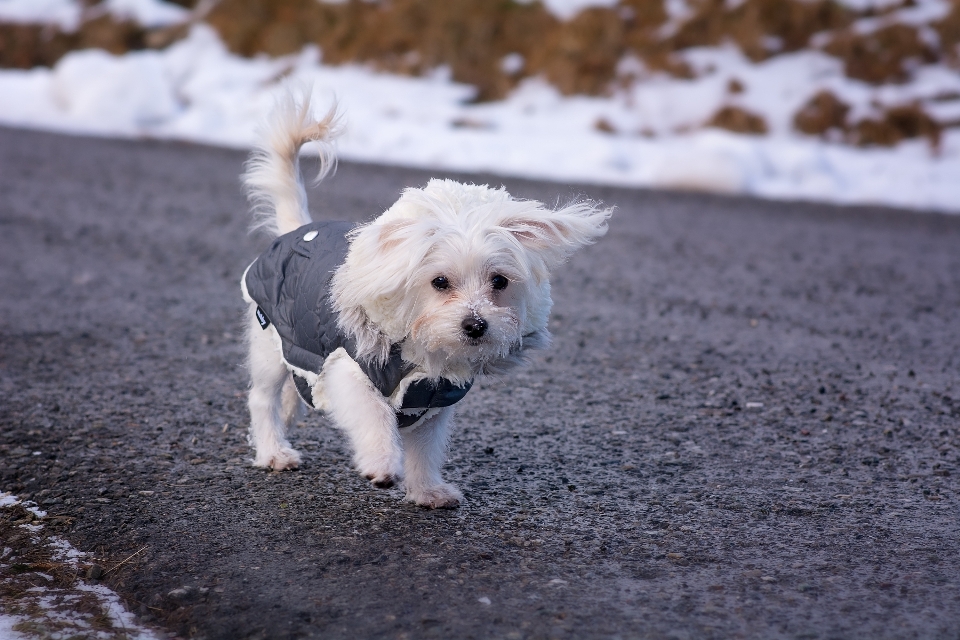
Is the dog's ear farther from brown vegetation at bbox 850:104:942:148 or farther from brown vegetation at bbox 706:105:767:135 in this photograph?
brown vegetation at bbox 706:105:767:135

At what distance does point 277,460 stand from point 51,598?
53.9 inches

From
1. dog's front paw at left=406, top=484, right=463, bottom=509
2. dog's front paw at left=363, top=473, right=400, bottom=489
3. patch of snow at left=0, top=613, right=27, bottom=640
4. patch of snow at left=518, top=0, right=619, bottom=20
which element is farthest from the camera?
patch of snow at left=518, top=0, right=619, bottom=20

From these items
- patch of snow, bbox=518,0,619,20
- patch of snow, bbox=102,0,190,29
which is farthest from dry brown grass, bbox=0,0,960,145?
patch of snow, bbox=102,0,190,29

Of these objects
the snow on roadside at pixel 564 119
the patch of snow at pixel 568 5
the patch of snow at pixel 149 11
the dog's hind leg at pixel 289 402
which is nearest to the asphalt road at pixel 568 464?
the dog's hind leg at pixel 289 402

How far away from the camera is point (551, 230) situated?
3.94 meters

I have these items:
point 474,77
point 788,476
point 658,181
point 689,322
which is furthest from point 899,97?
point 788,476

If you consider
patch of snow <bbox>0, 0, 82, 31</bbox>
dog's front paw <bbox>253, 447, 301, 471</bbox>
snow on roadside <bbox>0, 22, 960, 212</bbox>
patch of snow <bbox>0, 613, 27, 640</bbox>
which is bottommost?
patch of snow <bbox>0, 613, 27, 640</bbox>

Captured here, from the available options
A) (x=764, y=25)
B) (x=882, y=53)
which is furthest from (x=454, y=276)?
(x=764, y=25)

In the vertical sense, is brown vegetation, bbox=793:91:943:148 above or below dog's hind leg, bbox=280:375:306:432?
above

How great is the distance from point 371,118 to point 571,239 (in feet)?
42.4

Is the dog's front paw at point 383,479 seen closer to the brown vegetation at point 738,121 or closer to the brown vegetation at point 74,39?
the brown vegetation at point 738,121

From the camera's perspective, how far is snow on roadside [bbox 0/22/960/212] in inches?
525

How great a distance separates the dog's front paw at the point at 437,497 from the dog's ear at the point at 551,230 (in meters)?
0.95

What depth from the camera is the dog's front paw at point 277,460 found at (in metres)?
4.57
